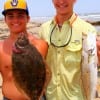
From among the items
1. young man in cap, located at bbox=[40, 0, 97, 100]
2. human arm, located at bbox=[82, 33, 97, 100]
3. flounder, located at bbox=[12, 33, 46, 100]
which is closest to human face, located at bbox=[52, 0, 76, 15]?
young man in cap, located at bbox=[40, 0, 97, 100]

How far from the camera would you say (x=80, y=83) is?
506cm

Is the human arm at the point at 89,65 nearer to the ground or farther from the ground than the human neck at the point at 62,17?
nearer to the ground

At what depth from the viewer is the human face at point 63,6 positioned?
5145mm

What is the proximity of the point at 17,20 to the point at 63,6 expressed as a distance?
0.65m

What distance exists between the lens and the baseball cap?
16.8ft

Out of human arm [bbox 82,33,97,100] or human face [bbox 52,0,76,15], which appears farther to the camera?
human face [bbox 52,0,76,15]

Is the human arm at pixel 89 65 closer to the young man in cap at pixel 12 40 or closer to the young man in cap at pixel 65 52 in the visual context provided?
the young man in cap at pixel 65 52

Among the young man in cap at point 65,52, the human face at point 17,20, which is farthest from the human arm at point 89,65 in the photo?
the human face at point 17,20

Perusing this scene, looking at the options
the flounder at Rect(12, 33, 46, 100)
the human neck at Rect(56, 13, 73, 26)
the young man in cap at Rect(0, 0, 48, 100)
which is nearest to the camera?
the flounder at Rect(12, 33, 46, 100)

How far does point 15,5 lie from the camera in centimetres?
513

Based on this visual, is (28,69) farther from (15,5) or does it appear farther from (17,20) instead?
(15,5)

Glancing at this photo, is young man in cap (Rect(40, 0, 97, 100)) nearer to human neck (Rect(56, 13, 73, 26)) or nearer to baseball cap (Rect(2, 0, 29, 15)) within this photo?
human neck (Rect(56, 13, 73, 26))

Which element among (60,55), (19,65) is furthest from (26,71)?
(60,55)

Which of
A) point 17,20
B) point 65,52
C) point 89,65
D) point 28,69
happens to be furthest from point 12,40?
point 89,65
